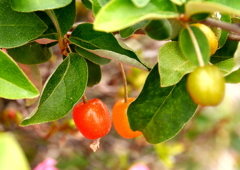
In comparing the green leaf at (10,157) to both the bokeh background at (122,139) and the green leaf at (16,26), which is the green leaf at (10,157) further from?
the bokeh background at (122,139)

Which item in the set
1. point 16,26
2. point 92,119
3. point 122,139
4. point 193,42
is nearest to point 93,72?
point 92,119

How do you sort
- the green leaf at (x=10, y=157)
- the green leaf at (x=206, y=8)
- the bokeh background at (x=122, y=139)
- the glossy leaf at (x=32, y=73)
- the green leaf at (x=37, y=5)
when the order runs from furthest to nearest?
the bokeh background at (x=122, y=139) → the glossy leaf at (x=32, y=73) → the green leaf at (x=37, y=5) → the green leaf at (x=206, y=8) → the green leaf at (x=10, y=157)

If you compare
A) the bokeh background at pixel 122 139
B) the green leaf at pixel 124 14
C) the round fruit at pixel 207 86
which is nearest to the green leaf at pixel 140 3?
the green leaf at pixel 124 14

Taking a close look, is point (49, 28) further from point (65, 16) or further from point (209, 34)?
point (209, 34)

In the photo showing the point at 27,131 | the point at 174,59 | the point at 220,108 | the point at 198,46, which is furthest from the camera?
the point at 220,108

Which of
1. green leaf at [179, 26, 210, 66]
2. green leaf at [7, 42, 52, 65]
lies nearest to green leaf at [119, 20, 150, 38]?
green leaf at [179, 26, 210, 66]

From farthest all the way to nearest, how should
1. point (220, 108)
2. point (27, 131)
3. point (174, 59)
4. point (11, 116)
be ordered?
point (220, 108) → point (27, 131) → point (11, 116) → point (174, 59)

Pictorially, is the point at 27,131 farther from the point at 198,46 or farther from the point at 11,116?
the point at 198,46

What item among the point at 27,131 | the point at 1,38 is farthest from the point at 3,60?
the point at 27,131
